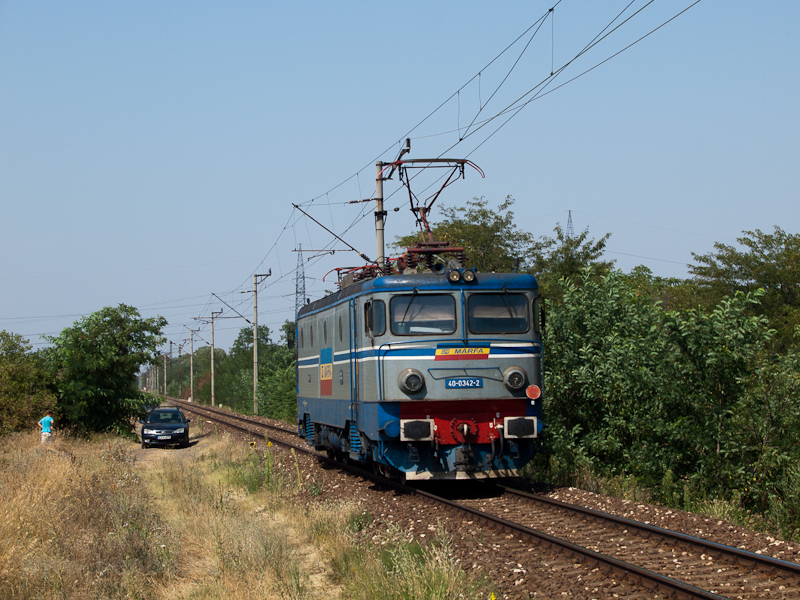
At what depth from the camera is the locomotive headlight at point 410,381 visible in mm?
11523

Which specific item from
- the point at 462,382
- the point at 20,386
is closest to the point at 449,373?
the point at 462,382

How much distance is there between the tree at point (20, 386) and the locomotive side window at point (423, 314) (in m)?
13.1

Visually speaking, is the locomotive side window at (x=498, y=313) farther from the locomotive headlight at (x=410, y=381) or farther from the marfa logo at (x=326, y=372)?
the marfa logo at (x=326, y=372)

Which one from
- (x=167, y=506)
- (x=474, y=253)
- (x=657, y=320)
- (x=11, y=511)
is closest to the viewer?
(x=11, y=511)

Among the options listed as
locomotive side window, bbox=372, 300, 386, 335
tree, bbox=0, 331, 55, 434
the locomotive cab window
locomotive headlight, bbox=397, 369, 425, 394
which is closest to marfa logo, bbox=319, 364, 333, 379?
the locomotive cab window

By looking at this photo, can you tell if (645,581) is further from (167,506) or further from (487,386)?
(167,506)

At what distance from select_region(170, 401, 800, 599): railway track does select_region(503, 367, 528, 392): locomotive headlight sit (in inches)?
62.7

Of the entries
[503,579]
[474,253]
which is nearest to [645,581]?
[503,579]

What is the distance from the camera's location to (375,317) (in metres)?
11.9

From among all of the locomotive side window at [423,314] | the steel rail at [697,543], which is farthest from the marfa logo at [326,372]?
the steel rail at [697,543]

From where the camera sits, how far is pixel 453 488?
43.0ft

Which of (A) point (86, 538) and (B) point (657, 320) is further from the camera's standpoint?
(B) point (657, 320)

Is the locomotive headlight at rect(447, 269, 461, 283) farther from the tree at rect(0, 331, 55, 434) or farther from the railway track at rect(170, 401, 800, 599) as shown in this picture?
the tree at rect(0, 331, 55, 434)

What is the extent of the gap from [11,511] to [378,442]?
16.9 ft
